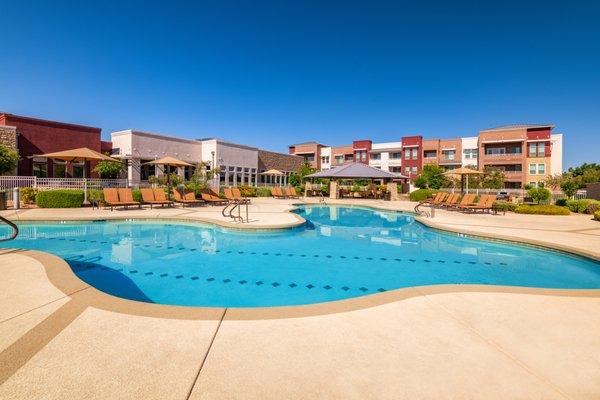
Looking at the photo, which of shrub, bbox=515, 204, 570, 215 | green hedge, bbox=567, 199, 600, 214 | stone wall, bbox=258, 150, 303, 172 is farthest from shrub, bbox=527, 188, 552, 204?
stone wall, bbox=258, 150, 303, 172

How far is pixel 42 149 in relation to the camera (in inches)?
824

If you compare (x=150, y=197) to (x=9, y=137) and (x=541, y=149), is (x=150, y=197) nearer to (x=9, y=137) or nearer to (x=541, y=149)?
(x=9, y=137)

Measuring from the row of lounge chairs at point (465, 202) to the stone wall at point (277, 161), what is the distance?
2336 cm

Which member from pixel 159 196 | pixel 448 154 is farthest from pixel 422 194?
pixel 448 154

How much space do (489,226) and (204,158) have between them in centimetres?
2625

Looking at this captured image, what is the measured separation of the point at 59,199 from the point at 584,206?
27.7 meters

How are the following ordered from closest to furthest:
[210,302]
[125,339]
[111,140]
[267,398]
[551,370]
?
[267,398]
[551,370]
[125,339]
[210,302]
[111,140]

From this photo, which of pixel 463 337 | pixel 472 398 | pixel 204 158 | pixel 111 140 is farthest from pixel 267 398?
pixel 204 158

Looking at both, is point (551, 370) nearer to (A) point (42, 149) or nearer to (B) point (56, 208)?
(B) point (56, 208)

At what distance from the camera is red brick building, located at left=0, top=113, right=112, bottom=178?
20016 mm

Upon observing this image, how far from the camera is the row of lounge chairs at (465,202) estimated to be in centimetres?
1648

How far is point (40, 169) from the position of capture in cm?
2119

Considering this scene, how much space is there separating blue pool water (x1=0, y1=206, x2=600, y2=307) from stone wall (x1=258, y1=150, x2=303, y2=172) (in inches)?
1104

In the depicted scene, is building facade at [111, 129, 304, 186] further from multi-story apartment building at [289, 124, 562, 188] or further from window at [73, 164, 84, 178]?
multi-story apartment building at [289, 124, 562, 188]
